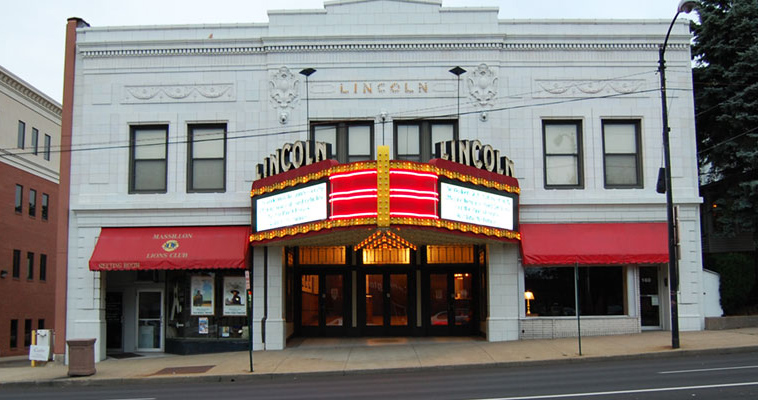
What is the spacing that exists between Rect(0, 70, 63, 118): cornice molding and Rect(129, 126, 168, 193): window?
23.7 metres

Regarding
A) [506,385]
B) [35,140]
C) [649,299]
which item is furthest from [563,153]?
[35,140]

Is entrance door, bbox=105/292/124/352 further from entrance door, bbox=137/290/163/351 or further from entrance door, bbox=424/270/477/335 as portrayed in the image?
entrance door, bbox=424/270/477/335

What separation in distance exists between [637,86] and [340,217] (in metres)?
11.1

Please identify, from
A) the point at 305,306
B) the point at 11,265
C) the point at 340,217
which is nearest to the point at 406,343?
the point at 305,306

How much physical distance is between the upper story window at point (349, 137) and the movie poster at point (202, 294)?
19.0 feet

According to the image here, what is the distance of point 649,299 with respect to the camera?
2342 centimetres

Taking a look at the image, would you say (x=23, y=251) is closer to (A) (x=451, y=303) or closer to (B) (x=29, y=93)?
(B) (x=29, y=93)

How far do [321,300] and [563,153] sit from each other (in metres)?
9.54

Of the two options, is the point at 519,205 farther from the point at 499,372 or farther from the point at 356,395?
the point at 356,395

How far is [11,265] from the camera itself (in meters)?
43.3

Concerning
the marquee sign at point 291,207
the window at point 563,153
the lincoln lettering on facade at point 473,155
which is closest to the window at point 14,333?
the marquee sign at point 291,207

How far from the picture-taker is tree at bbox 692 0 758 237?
80.6 feet

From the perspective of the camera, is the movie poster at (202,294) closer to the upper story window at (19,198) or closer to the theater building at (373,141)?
the theater building at (373,141)

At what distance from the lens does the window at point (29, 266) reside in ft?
149
